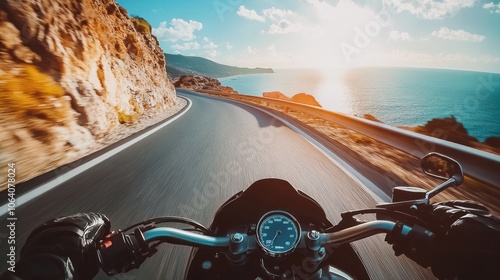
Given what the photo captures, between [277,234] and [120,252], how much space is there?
0.70m

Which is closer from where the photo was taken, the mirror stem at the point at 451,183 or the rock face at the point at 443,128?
the mirror stem at the point at 451,183

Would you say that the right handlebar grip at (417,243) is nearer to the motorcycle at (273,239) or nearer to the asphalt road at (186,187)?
the motorcycle at (273,239)

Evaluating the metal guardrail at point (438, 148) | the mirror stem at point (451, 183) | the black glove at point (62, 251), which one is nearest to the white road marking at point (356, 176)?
the metal guardrail at point (438, 148)

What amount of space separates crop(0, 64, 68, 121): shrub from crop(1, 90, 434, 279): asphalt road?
149cm

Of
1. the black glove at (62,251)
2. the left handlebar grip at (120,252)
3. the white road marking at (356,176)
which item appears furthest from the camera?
the white road marking at (356,176)

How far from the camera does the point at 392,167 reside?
18.7ft

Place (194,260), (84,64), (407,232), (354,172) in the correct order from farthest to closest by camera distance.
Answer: (84,64) → (354,172) → (194,260) → (407,232)

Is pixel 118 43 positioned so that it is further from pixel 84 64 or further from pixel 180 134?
pixel 180 134

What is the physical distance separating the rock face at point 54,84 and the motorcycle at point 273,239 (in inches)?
154

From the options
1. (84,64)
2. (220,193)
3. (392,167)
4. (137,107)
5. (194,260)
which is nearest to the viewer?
(194,260)

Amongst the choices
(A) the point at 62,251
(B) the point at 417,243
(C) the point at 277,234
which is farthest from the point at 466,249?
(A) the point at 62,251

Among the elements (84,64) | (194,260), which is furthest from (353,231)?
(84,64)

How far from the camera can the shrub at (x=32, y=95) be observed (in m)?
4.41

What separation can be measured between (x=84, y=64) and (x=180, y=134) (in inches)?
131
